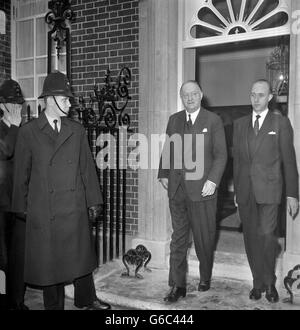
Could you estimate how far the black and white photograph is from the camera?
314 centimetres

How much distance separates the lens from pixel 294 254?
3754mm

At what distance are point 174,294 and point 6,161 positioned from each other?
6.23 feet

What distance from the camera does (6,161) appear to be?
11.3ft

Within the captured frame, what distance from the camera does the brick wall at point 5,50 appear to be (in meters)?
6.33

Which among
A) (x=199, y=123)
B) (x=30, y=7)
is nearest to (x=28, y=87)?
(x=30, y=7)

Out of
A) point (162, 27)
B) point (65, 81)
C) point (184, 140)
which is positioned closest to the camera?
point (65, 81)

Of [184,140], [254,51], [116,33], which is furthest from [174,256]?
[254,51]

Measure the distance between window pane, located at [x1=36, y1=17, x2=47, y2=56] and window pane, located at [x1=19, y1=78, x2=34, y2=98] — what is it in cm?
44

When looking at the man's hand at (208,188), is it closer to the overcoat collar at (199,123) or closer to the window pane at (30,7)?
the overcoat collar at (199,123)

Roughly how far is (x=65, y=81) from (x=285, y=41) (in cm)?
308

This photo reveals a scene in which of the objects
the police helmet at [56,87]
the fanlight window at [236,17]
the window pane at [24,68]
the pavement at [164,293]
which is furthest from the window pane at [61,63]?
the pavement at [164,293]

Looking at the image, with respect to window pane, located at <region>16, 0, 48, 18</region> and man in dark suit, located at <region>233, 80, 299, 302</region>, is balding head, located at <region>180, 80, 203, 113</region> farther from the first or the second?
window pane, located at <region>16, 0, 48, 18</region>

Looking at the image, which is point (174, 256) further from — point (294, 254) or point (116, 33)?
point (116, 33)

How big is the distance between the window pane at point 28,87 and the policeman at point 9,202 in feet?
8.98
